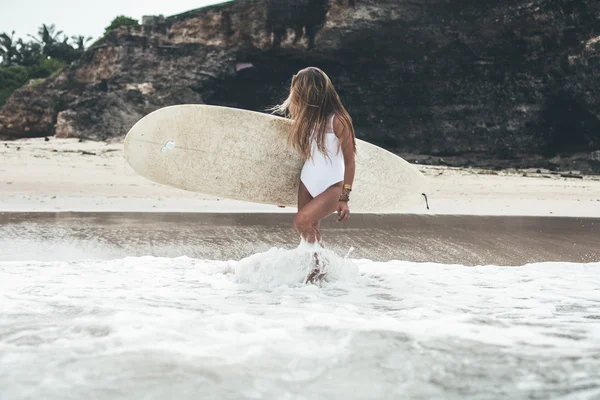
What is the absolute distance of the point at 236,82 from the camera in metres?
15.5

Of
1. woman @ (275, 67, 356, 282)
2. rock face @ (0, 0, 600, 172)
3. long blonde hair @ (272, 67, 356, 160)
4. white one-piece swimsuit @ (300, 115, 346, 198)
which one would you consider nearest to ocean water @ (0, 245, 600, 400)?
woman @ (275, 67, 356, 282)

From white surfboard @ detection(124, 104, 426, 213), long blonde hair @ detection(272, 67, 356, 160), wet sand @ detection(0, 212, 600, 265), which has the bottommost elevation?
wet sand @ detection(0, 212, 600, 265)

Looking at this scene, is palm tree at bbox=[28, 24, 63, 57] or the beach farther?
palm tree at bbox=[28, 24, 63, 57]

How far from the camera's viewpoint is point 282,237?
475cm

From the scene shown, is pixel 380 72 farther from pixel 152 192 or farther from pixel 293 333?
pixel 293 333

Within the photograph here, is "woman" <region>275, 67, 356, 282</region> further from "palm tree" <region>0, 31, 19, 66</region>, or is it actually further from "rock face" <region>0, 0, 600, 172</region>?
"palm tree" <region>0, 31, 19, 66</region>

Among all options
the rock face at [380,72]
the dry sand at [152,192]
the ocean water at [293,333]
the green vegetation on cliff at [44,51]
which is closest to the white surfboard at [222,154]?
the ocean water at [293,333]

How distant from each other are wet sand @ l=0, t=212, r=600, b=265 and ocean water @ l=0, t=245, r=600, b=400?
0.68 meters

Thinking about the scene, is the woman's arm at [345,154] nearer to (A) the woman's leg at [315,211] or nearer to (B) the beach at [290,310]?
(A) the woman's leg at [315,211]

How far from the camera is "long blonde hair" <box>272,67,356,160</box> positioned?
2926 mm

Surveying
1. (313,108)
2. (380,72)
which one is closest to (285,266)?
(313,108)

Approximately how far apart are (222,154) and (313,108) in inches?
35.2

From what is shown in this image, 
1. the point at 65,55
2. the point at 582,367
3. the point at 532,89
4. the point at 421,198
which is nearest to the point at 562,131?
the point at 532,89

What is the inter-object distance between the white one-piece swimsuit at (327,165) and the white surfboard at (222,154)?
0.52 meters
